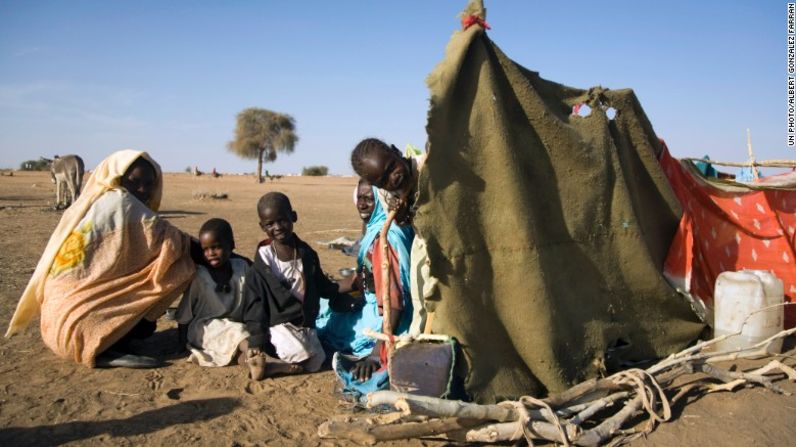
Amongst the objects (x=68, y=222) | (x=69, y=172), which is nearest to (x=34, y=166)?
(x=69, y=172)

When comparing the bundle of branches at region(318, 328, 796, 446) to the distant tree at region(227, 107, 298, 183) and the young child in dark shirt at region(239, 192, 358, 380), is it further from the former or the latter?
the distant tree at region(227, 107, 298, 183)

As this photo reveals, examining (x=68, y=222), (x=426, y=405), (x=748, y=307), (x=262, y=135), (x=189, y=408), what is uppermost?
(x=262, y=135)

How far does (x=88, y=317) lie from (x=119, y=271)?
0.36 meters

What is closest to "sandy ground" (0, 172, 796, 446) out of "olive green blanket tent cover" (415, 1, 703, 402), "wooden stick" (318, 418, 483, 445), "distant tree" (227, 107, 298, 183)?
"wooden stick" (318, 418, 483, 445)

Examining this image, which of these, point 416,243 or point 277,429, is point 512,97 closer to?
point 416,243

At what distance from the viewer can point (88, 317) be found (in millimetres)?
3768

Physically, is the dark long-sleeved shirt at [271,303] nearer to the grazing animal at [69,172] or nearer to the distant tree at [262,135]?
the grazing animal at [69,172]

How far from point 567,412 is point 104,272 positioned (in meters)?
3.13

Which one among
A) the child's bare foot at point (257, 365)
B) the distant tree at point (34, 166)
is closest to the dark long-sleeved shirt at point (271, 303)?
the child's bare foot at point (257, 365)

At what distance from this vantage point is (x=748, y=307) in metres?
3.55

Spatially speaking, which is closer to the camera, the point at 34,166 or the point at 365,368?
the point at 365,368

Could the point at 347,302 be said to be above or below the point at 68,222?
below

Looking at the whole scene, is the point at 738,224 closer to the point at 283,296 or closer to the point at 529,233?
the point at 529,233

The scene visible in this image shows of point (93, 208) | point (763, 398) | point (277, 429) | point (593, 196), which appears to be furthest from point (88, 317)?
point (763, 398)
